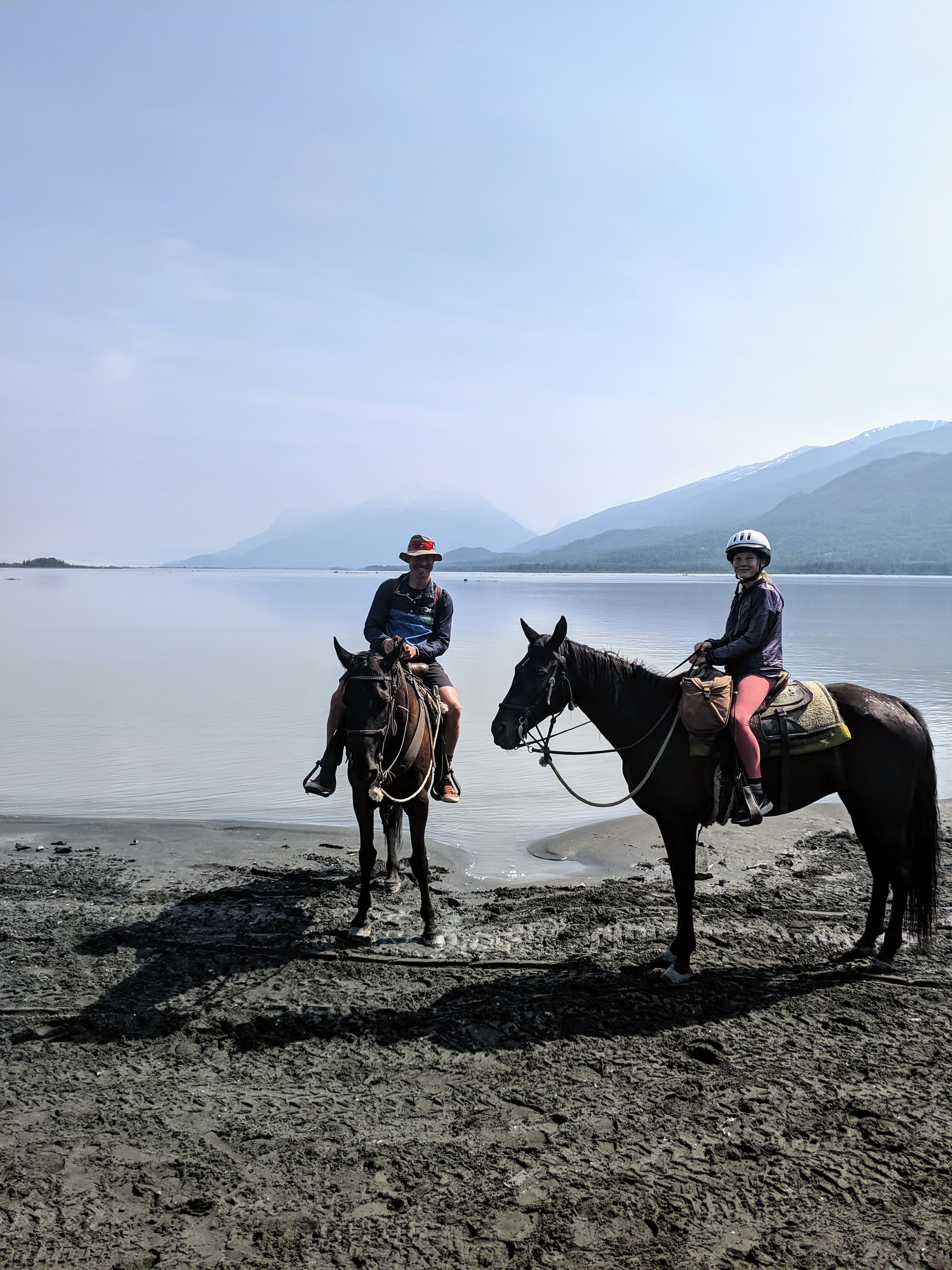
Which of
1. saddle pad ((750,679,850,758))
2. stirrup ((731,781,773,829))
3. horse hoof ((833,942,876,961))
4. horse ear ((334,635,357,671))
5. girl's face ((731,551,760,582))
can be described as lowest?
horse hoof ((833,942,876,961))

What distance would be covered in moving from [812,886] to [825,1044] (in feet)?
10.5

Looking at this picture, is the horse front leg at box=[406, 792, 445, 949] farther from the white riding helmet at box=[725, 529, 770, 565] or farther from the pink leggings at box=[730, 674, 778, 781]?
the white riding helmet at box=[725, 529, 770, 565]

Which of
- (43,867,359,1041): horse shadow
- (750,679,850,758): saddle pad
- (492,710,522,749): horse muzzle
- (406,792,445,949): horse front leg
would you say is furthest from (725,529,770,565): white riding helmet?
(43,867,359,1041): horse shadow

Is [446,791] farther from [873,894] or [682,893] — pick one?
[873,894]

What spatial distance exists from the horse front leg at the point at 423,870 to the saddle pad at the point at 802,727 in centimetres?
295

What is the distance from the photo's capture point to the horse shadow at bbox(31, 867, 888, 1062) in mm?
5281

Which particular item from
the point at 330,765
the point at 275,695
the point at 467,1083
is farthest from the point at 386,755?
the point at 275,695

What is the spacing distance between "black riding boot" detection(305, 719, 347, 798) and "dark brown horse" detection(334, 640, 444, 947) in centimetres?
25

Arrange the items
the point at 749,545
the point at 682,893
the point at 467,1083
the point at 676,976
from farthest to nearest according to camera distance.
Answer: the point at 749,545 < the point at 682,893 < the point at 676,976 < the point at 467,1083

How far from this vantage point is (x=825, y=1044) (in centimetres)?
Answer: 513

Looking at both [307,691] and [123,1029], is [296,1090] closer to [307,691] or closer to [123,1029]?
[123,1029]

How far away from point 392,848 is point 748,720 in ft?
13.1

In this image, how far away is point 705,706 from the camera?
6172mm

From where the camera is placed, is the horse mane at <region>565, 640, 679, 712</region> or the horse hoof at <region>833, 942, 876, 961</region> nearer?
the horse hoof at <region>833, 942, 876, 961</region>
